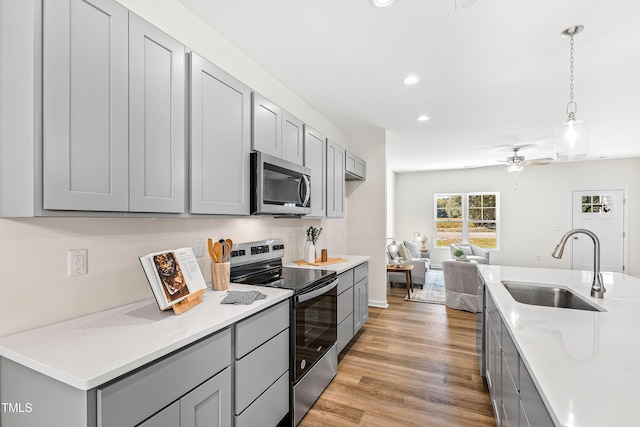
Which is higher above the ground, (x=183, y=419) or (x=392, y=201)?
(x=392, y=201)

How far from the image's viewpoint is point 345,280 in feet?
9.75

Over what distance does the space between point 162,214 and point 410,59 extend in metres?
2.25

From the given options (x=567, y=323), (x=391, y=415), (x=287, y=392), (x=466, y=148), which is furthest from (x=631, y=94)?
(x=287, y=392)

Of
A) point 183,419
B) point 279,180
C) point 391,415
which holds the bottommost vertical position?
point 391,415

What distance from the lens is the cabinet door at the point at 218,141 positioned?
1.64m

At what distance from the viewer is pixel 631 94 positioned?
10.5 ft

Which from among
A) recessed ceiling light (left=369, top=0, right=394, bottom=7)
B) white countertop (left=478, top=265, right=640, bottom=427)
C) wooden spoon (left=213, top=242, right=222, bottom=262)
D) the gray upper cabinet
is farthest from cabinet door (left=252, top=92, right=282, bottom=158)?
white countertop (left=478, top=265, right=640, bottom=427)

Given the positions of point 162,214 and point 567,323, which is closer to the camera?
point 567,323

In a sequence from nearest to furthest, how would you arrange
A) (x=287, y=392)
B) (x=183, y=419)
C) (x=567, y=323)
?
(x=183, y=419) → (x=567, y=323) → (x=287, y=392)

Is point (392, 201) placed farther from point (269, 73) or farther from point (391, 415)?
point (391, 415)

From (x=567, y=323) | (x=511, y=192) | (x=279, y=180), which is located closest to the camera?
(x=567, y=323)

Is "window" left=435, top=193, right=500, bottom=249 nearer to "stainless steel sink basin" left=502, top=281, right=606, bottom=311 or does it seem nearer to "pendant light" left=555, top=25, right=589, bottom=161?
"pendant light" left=555, top=25, right=589, bottom=161

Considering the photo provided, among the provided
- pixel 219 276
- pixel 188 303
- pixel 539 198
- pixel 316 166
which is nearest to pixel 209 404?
pixel 188 303

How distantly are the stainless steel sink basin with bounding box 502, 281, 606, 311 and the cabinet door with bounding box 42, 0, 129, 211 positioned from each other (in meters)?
2.50
